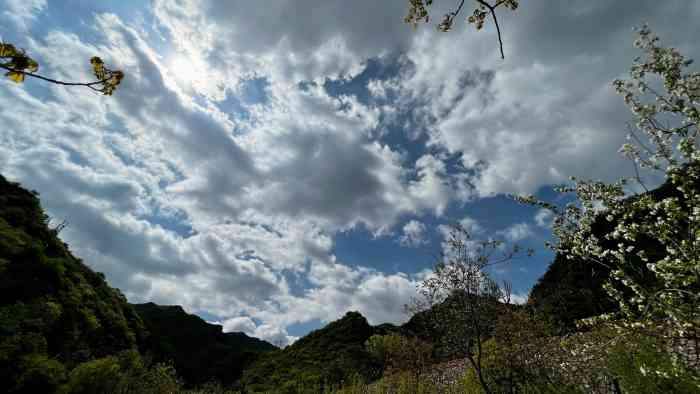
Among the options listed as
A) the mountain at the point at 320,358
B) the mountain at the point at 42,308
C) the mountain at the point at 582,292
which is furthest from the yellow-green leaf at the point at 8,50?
the mountain at the point at 320,358

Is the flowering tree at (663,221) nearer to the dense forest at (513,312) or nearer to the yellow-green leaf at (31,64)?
the dense forest at (513,312)

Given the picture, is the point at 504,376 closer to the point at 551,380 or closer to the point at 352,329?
the point at 551,380

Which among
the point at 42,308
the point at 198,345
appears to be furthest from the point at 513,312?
the point at 198,345

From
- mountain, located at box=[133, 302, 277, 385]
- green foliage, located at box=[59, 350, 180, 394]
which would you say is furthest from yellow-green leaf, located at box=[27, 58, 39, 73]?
mountain, located at box=[133, 302, 277, 385]

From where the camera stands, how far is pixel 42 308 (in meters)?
9.41

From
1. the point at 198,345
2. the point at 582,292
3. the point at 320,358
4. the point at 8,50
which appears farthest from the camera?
the point at 198,345

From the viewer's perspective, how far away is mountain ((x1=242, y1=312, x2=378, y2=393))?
22.4 m

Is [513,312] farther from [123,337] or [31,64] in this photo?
[123,337]

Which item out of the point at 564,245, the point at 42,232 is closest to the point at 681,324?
the point at 564,245

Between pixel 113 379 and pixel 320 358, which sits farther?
pixel 320 358

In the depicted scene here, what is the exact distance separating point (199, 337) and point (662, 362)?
168 feet

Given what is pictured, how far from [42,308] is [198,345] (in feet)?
134

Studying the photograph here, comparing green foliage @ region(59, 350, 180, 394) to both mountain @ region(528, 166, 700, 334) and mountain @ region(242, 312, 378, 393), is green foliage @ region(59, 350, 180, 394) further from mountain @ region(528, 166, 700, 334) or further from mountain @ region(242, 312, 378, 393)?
mountain @ region(528, 166, 700, 334)

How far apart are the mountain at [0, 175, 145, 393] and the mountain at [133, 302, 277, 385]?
21121 mm
